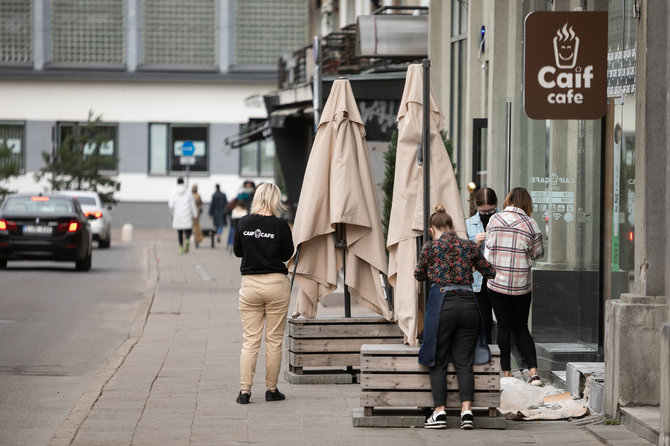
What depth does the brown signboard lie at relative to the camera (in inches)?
376

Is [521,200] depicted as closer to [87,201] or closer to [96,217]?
[96,217]

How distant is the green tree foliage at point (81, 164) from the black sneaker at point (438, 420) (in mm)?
38078

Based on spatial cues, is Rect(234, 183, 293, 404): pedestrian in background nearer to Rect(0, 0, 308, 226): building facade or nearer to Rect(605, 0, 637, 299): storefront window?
Rect(605, 0, 637, 299): storefront window

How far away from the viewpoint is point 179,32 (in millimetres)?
52125

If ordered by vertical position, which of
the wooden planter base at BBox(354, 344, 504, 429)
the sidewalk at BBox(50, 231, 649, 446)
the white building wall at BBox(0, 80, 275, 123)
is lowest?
the sidewalk at BBox(50, 231, 649, 446)

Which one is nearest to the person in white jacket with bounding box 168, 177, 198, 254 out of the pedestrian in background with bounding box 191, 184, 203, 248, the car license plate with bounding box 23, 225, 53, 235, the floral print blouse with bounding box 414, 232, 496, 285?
the pedestrian in background with bounding box 191, 184, 203, 248

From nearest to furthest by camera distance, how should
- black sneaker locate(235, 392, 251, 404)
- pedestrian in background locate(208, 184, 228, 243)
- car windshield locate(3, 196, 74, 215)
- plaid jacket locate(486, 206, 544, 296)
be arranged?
black sneaker locate(235, 392, 251, 404) → plaid jacket locate(486, 206, 544, 296) → car windshield locate(3, 196, 74, 215) → pedestrian in background locate(208, 184, 228, 243)

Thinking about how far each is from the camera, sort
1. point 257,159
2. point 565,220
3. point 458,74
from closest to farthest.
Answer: point 565,220 < point 458,74 < point 257,159

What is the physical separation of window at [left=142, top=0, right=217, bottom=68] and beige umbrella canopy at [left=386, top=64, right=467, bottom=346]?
143 feet

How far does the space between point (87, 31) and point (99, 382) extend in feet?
140

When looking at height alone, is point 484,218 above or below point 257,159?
below

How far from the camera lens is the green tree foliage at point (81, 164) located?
45188 millimetres

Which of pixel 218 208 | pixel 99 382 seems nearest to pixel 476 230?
pixel 99 382

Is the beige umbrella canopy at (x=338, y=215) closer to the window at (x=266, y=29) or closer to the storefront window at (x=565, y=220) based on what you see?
the storefront window at (x=565, y=220)
